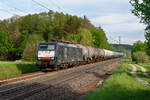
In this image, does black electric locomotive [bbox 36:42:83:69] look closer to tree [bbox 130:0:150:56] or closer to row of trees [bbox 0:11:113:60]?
tree [bbox 130:0:150:56]

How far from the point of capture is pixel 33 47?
37844 mm

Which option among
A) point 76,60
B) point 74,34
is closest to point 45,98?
point 76,60

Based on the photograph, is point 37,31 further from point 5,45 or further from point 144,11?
point 144,11

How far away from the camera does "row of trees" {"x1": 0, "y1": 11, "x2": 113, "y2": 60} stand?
5725 cm

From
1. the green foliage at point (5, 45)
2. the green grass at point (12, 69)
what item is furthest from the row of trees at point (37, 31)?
the green grass at point (12, 69)

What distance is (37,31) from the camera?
2655 inches

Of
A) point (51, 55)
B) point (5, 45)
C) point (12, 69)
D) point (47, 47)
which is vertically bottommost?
point (12, 69)

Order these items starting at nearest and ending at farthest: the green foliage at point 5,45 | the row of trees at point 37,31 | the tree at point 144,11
Answer: the tree at point 144,11 → the row of trees at point 37,31 → the green foliage at point 5,45

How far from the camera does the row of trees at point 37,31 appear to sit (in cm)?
5725

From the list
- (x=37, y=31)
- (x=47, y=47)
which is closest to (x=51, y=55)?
(x=47, y=47)

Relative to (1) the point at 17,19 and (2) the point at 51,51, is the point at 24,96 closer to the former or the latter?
(2) the point at 51,51

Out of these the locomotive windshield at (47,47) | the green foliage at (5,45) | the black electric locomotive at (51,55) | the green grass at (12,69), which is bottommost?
the green grass at (12,69)

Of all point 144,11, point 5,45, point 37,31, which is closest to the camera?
point 144,11

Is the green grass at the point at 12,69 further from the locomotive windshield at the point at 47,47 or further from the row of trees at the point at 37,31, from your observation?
the row of trees at the point at 37,31
